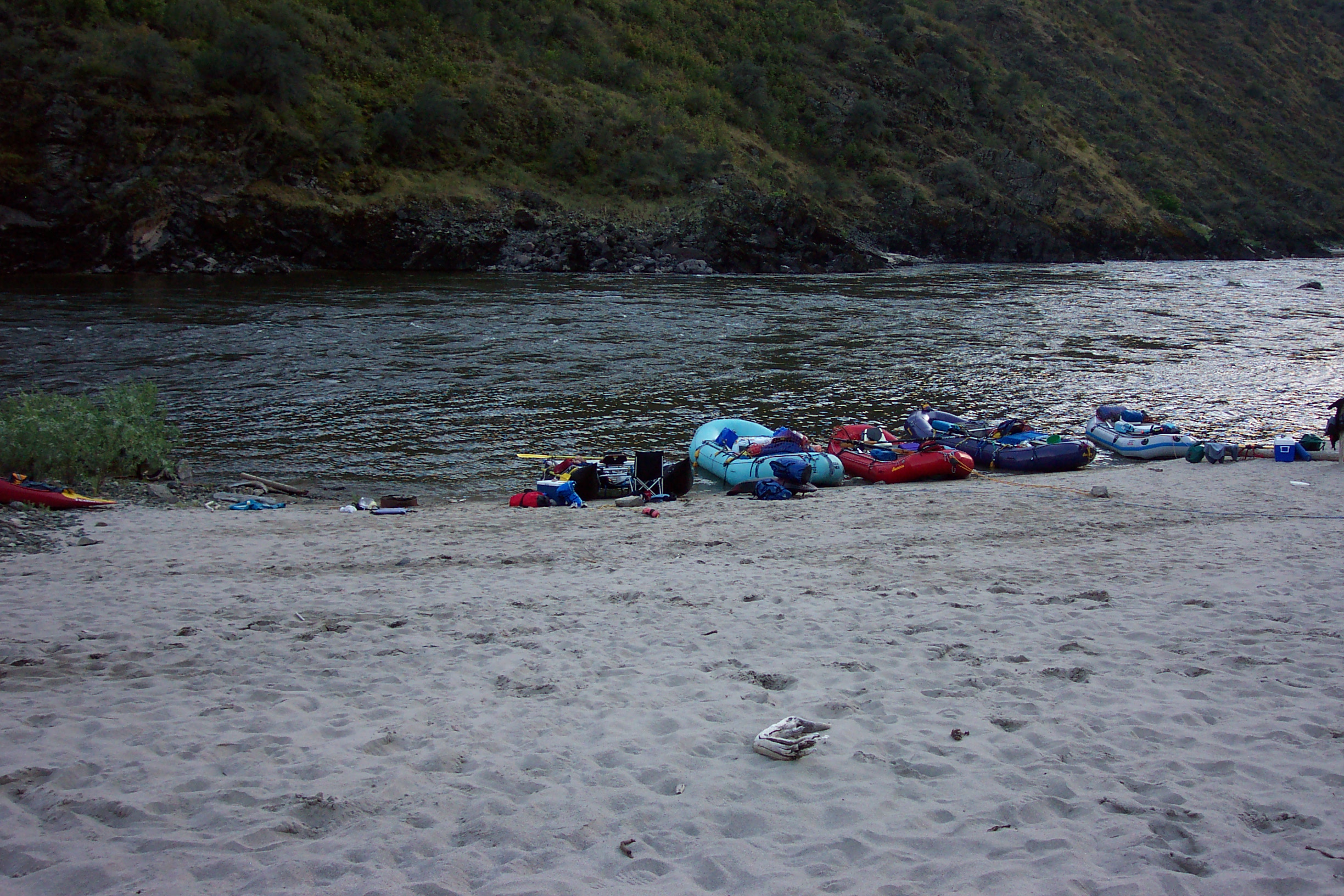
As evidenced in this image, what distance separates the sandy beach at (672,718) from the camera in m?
2.76

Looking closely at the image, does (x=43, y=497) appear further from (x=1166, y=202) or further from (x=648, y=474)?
(x=1166, y=202)

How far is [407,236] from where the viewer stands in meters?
33.7

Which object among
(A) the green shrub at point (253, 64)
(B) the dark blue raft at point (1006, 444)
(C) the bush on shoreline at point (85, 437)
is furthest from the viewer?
(A) the green shrub at point (253, 64)

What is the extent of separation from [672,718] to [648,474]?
19.1 ft

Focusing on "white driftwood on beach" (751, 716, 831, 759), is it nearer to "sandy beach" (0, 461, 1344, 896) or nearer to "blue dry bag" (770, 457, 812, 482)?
"sandy beach" (0, 461, 1344, 896)

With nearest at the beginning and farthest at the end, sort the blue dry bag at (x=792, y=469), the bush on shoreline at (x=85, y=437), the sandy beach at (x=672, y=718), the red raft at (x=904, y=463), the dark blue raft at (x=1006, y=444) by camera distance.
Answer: the sandy beach at (x=672, y=718) < the bush on shoreline at (x=85, y=437) < the blue dry bag at (x=792, y=469) < the red raft at (x=904, y=463) < the dark blue raft at (x=1006, y=444)

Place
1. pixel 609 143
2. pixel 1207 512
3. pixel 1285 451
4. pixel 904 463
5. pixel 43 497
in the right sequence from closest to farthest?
pixel 43 497
pixel 1207 512
pixel 1285 451
pixel 904 463
pixel 609 143

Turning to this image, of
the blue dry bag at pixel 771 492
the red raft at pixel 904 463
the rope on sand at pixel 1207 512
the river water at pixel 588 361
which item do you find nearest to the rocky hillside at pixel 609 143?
the river water at pixel 588 361

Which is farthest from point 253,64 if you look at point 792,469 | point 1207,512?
point 1207,512

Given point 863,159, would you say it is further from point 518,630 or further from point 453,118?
point 518,630

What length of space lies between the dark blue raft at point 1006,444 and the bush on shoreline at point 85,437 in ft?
31.5

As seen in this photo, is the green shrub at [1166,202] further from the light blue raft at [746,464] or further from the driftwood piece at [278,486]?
the driftwood piece at [278,486]

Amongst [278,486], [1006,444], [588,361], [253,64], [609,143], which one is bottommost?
[278,486]

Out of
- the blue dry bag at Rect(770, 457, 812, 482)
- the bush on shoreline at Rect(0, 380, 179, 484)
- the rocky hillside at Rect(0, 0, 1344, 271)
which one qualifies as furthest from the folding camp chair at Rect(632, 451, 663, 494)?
the rocky hillside at Rect(0, 0, 1344, 271)
